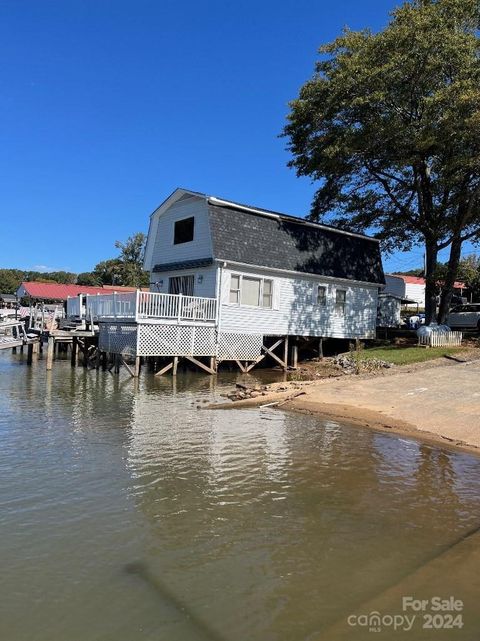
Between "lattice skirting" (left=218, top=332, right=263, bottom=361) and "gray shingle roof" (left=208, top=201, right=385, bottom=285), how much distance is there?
3.37 m

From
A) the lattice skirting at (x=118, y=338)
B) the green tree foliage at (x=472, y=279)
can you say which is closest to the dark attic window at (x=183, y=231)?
the lattice skirting at (x=118, y=338)

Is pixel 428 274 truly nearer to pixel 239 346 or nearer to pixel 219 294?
pixel 239 346

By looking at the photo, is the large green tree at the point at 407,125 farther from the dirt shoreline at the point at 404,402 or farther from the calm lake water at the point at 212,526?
the calm lake water at the point at 212,526

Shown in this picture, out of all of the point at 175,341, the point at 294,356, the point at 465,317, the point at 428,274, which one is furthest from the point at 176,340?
the point at 465,317

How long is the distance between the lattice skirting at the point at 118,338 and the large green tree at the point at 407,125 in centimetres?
1314

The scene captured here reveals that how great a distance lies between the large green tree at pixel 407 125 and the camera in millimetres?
22734

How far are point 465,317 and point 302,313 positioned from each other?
10.6m

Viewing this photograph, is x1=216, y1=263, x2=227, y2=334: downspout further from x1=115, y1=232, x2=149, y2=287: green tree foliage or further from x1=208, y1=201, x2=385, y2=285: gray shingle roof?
x1=115, y1=232, x2=149, y2=287: green tree foliage

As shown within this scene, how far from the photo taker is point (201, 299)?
21406 mm

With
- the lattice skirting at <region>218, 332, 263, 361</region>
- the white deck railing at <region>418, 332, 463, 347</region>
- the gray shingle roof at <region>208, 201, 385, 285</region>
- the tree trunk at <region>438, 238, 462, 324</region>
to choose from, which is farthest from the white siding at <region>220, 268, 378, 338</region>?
the white deck railing at <region>418, 332, 463, 347</region>

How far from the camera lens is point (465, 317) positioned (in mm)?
28906

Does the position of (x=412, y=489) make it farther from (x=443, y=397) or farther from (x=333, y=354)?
(x=333, y=354)

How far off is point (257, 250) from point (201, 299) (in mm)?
3666

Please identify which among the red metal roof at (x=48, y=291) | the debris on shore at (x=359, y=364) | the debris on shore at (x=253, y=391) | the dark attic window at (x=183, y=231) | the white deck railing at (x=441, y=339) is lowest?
the debris on shore at (x=253, y=391)
